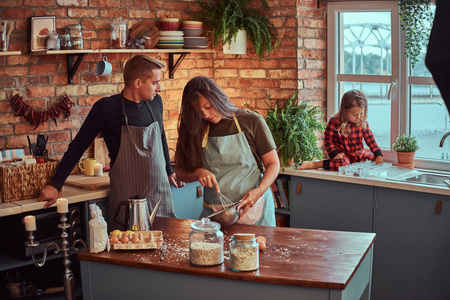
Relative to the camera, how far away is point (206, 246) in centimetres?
222

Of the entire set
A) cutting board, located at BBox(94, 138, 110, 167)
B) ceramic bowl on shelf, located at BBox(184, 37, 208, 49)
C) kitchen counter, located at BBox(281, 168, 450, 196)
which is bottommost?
kitchen counter, located at BBox(281, 168, 450, 196)

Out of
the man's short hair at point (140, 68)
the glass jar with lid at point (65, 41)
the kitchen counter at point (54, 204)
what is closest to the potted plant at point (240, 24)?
the man's short hair at point (140, 68)

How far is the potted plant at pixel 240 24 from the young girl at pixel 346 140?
80 cm

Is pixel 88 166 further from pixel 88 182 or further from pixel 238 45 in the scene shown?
→ pixel 238 45

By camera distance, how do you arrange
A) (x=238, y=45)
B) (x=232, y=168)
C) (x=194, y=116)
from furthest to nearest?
(x=238, y=45) < (x=232, y=168) < (x=194, y=116)

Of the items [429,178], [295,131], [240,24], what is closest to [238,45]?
[240,24]

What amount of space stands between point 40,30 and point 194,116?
4.82 ft

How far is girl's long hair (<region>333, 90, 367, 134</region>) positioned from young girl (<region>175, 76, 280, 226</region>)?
1.27 metres

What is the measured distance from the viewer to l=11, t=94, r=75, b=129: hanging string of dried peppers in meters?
3.75

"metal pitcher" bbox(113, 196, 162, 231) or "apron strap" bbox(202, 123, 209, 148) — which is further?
"apron strap" bbox(202, 123, 209, 148)

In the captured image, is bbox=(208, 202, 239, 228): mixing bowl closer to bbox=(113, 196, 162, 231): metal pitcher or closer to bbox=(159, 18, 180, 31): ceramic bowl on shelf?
bbox=(113, 196, 162, 231): metal pitcher

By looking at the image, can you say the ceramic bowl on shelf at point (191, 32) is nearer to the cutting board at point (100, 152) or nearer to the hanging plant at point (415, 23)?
the cutting board at point (100, 152)

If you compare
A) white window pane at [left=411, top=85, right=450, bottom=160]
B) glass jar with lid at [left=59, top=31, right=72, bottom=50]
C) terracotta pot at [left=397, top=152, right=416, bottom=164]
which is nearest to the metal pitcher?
glass jar with lid at [left=59, top=31, right=72, bottom=50]

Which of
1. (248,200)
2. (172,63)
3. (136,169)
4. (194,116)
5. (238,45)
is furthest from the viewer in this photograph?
(172,63)
